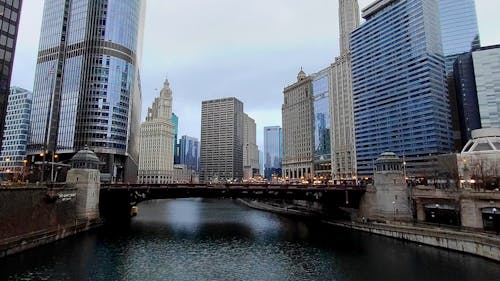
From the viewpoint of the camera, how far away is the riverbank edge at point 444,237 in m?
46.7

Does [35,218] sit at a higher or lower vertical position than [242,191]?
lower

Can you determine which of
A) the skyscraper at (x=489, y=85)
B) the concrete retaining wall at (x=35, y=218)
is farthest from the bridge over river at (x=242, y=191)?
the skyscraper at (x=489, y=85)

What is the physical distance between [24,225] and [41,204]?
5.96 meters

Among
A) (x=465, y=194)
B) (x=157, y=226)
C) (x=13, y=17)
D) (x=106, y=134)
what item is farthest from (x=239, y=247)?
(x=106, y=134)

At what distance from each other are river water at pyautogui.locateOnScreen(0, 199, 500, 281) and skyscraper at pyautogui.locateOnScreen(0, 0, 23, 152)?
125 feet

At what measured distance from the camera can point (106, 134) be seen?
14925 cm

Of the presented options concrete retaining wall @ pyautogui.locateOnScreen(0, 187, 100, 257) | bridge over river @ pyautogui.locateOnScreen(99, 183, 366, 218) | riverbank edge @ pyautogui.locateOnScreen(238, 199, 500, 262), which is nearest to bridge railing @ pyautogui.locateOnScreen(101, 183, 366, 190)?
bridge over river @ pyautogui.locateOnScreen(99, 183, 366, 218)

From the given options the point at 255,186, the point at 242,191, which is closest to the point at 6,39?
the point at 242,191

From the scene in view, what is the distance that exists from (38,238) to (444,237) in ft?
216

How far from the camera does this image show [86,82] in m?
151

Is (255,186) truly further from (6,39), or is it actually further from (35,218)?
(6,39)

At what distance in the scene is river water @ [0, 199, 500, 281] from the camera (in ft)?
135

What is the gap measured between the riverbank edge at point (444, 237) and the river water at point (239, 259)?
163cm

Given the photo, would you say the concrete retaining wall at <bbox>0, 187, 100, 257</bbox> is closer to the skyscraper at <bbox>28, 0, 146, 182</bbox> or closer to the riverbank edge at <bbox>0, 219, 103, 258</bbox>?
the riverbank edge at <bbox>0, 219, 103, 258</bbox>
